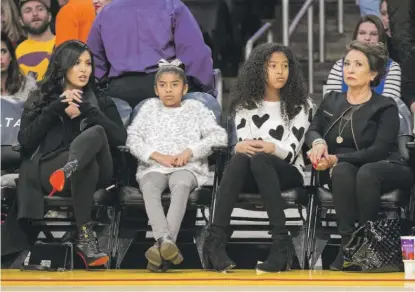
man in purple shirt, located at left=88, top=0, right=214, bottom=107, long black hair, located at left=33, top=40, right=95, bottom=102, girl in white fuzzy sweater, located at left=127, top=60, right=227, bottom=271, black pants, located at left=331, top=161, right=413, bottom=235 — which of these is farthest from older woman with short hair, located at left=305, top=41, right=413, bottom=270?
long black hair, located at left=33, top=40, right=95, bottom=102

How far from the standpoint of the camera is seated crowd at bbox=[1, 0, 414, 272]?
21.7 ft

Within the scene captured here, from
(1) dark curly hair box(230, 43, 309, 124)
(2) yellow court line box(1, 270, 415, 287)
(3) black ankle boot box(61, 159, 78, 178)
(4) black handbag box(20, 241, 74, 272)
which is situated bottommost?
(2) yellow court line box(1, 270, 415, 287)

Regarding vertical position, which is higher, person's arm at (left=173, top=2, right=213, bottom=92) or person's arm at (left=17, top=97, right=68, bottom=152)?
person's arm at (left=173, top=2, right=213, bottom=92)

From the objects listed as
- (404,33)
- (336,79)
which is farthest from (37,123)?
(404,33)

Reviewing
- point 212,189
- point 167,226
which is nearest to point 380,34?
point 212,189

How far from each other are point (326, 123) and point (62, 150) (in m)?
1.49

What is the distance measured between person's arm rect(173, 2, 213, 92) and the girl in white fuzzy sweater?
13 cm

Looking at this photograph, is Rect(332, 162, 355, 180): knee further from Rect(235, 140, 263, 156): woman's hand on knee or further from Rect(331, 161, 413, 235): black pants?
Rect(235, 140, 263, 156): woman's hand on knee

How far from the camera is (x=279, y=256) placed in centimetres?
653

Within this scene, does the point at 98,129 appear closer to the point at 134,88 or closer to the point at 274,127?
the point at 134,88

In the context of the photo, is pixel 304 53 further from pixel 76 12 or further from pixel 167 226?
pixel 167 226

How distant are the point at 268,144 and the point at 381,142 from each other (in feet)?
2.04

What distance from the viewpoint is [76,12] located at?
26.2ft

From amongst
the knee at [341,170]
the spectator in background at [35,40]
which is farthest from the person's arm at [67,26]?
the knee at [341,170]
